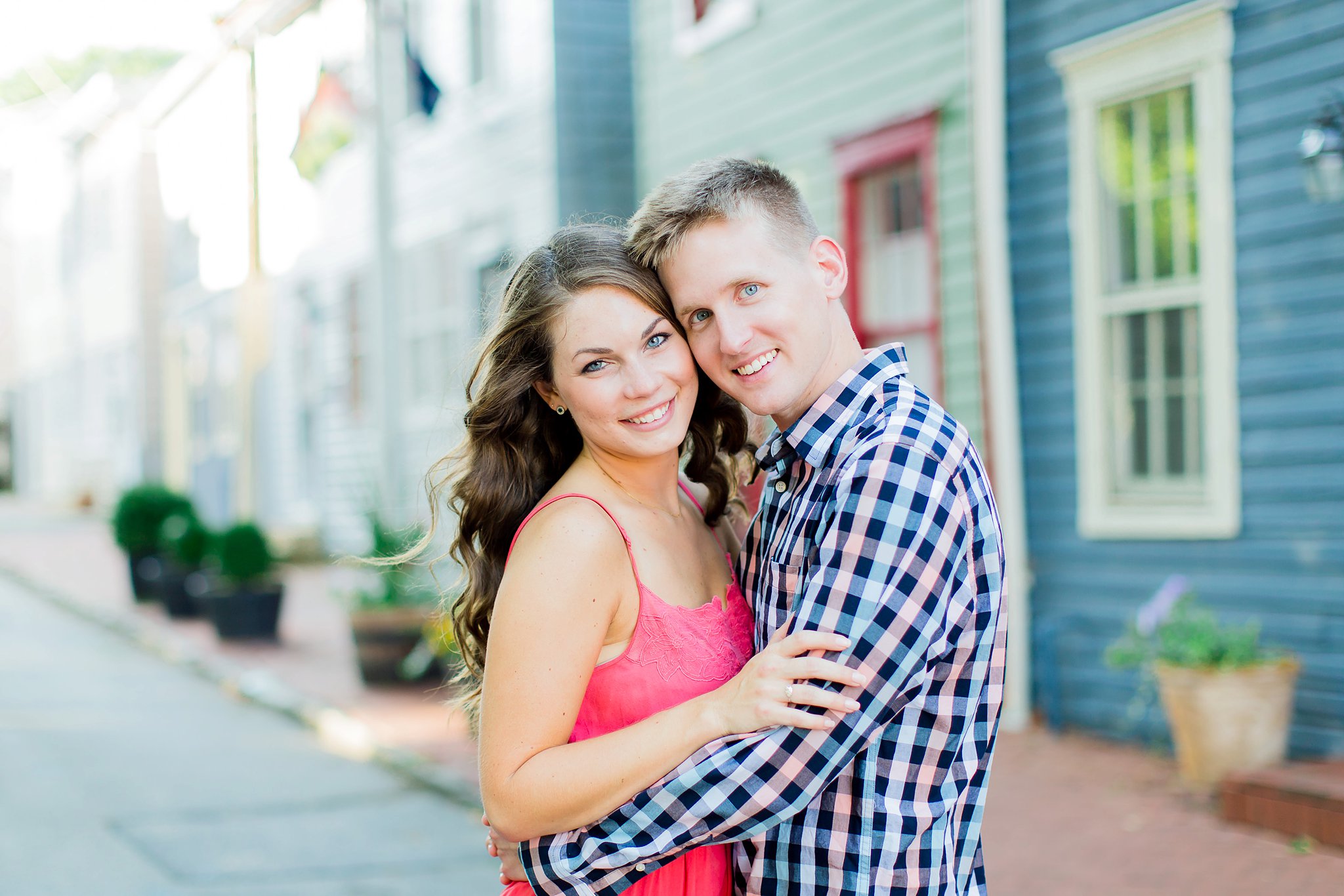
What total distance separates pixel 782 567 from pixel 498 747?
20.6 inches

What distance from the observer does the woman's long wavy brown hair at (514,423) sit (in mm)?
2264

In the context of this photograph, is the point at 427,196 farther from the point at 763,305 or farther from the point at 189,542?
the point at 763,305

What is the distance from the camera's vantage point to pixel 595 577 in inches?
83.4

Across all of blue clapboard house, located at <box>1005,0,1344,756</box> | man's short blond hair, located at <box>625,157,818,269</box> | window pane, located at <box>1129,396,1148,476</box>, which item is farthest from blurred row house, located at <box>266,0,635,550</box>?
man's short blond hair, located at <box>625,157,818,269</box>

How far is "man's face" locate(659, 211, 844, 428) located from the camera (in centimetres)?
209

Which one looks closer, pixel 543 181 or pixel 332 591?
pixel 332 591

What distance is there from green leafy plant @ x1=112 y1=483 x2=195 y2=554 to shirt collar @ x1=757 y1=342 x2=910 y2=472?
13.5 m

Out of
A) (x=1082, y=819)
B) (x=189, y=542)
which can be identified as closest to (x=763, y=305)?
(x=1082, y=819)

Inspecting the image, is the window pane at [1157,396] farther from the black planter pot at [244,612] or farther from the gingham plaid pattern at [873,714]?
the black planter pot at [244,612]

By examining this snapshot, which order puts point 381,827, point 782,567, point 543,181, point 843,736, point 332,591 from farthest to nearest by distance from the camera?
point 543,181 → point 332,591 → point 381,827 → point 782,567 → point 843,736

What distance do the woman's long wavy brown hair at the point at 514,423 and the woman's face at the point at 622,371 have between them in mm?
26

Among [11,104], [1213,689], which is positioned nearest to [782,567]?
[1213,689]

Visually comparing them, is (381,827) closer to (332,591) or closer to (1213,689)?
(332,591)

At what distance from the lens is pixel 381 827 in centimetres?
640
